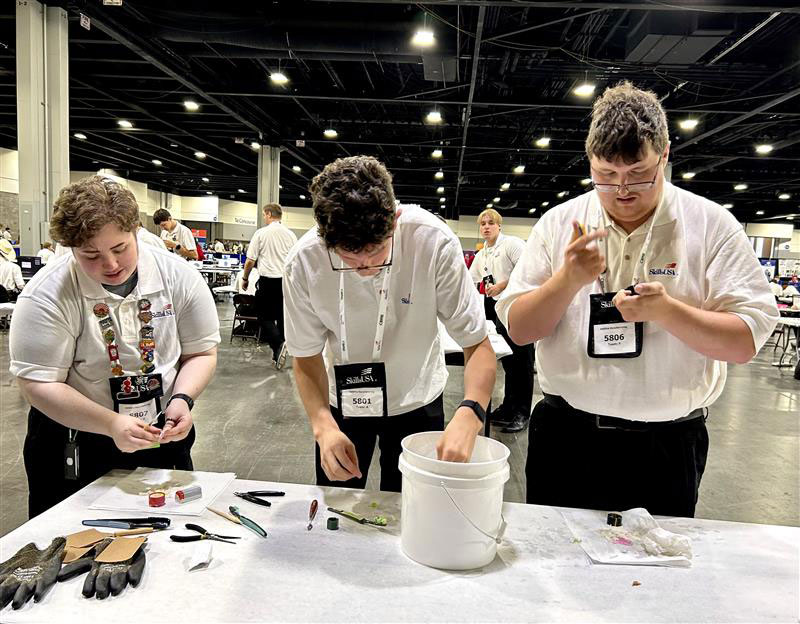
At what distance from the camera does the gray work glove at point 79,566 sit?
953 mm

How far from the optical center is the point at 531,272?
4.36 feet

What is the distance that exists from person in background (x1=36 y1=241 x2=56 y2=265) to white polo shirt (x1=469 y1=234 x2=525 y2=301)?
448 cm

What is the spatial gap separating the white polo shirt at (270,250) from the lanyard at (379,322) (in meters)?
4.65

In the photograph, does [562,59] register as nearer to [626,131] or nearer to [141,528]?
[626,131]

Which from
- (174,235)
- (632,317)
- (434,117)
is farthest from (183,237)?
(632,317)

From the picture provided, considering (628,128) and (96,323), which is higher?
(628,128)

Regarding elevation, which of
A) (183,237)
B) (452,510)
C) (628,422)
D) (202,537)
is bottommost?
(202,537)

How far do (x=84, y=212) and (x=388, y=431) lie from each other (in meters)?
0.93

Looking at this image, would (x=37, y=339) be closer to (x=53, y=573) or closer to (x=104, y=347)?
(x=104, y=347)

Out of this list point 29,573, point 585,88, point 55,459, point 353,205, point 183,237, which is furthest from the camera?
point 183,237

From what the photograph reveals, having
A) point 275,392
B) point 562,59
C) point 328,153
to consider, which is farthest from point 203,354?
point 328,153

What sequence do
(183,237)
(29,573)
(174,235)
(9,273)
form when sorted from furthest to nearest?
(183,237)
(174,235)
(9,273)
(29,573)

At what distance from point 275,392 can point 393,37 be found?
162 inches

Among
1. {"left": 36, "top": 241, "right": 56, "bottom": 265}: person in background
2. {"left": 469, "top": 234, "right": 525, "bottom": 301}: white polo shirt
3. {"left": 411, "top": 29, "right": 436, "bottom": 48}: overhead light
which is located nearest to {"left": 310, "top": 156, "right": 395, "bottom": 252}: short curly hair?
{"left": 469, "top": 234, "right": 525, "bottom": 301}: white polo shirt
